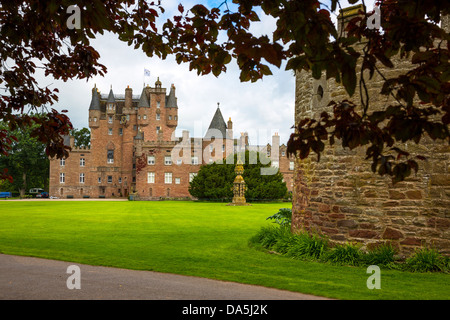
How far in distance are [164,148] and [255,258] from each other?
51.4 m

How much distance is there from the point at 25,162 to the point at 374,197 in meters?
69.2

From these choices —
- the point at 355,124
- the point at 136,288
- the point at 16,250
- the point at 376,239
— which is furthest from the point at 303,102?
the point at 16,250

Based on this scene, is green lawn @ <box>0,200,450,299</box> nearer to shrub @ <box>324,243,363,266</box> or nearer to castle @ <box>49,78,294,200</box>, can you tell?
shrub @ <box>324,243,363,266</box>

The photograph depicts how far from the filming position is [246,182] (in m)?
47.0

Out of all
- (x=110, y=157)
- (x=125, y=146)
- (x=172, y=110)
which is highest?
(x=172, y=110)

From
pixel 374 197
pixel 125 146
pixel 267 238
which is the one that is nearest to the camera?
pixel 374 197

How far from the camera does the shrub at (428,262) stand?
768 cm

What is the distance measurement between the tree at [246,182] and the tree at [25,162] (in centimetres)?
3155

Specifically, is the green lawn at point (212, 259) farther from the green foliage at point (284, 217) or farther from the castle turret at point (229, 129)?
the castle turret at point (229, 129)

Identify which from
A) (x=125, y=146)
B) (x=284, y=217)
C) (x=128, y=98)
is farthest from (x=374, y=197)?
(x=128, y=98)

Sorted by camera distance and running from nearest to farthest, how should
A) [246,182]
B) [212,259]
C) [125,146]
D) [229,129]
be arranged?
[212,259] < [246,182] < [229,129] < [125,146]

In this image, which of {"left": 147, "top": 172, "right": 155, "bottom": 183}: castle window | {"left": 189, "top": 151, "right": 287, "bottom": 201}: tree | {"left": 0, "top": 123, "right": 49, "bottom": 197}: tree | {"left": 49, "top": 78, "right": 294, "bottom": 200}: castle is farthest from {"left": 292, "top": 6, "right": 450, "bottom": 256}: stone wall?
{"left": 0, "top": 123, "right": 49, "bottom": 197}: tree

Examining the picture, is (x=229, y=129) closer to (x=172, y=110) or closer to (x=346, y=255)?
(x=172, y=110)
